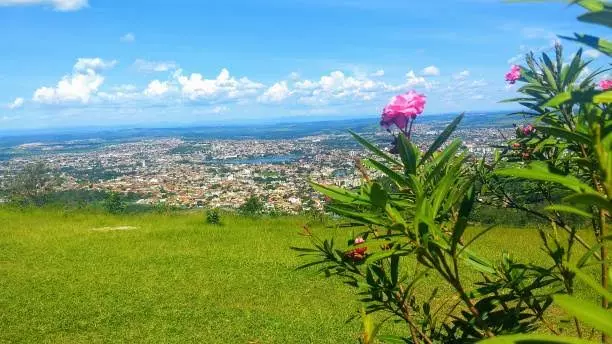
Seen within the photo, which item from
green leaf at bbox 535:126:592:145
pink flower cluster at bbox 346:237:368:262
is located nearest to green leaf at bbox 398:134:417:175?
green leaf at bbox 535:126:592:145

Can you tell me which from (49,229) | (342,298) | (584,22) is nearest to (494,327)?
(584,22)

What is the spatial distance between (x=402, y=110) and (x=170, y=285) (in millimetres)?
5478

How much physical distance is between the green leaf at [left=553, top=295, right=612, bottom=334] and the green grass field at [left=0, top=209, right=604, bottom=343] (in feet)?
9.15

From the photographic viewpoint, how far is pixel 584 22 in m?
0.38

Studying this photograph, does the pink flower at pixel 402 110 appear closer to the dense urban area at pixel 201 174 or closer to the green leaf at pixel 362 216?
the green leaf at pixel 362 216

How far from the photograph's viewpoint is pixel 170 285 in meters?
5.95

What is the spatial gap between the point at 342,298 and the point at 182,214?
5335 mm

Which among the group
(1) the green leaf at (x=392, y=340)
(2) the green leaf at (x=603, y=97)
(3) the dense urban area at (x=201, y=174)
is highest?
(2) the green leaf at (x=603, y=97)

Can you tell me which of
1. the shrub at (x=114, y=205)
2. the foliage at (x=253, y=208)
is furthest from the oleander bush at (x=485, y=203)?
the shrub at (x=114, y=205)

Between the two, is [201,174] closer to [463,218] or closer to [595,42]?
[463,218]

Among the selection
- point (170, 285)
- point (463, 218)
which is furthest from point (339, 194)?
point (170, 285)

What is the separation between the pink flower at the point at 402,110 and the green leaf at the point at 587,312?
20.5 inches

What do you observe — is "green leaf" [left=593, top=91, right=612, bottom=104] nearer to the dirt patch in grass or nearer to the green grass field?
the green grass field

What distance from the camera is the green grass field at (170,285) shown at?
4.68 metres
